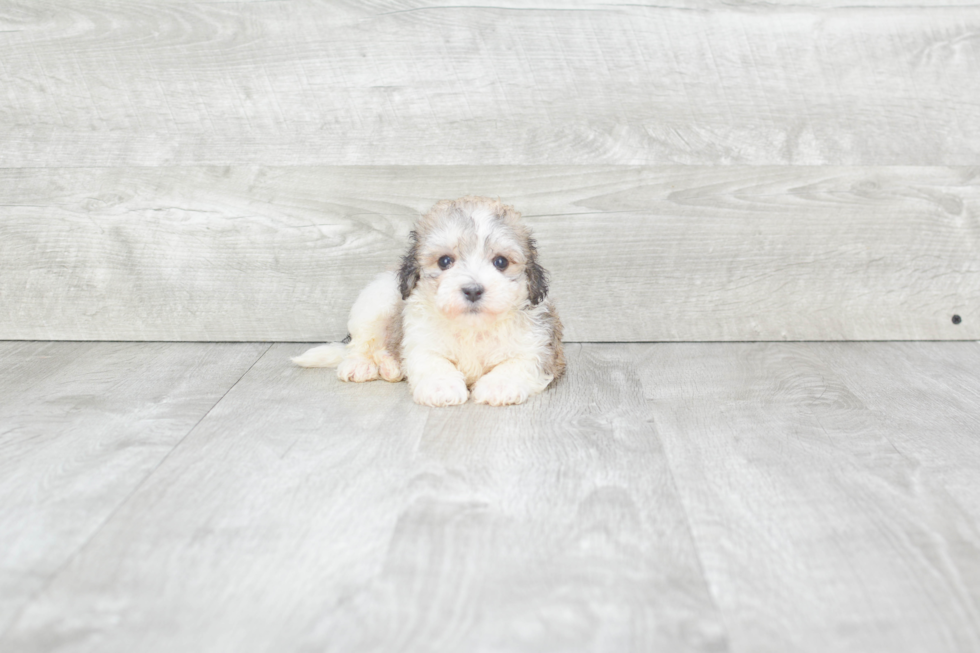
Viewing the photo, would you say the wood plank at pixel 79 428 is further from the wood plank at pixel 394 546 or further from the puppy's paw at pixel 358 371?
the puppy's paw at pixel 358 371

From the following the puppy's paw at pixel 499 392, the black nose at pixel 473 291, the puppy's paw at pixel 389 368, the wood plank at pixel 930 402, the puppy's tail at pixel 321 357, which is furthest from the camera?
the puppy's tail at pixel 321 357

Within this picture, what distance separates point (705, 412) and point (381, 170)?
1.44 metres

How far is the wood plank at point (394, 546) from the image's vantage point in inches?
53.2

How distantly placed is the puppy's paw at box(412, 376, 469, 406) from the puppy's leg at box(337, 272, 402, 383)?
0.78 ft

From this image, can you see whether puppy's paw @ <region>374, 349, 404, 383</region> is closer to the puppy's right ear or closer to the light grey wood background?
the puppy's right ear

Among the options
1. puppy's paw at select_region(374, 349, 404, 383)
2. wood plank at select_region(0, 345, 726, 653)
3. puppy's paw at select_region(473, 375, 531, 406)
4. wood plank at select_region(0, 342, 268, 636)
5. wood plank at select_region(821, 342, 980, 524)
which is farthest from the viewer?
puppy's paw at select_region(374, 349, 404, 383)

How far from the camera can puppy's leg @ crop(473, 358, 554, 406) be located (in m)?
2.45

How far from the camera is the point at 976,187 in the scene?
10.5ft

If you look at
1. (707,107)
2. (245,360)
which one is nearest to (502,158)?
(707,107)

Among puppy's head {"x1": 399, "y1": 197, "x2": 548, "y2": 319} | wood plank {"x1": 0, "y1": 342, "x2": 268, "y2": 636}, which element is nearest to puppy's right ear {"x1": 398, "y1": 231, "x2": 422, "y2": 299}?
puppy's head {"x1": 399, "y1": 197, "x2": 548, "y2": 319}

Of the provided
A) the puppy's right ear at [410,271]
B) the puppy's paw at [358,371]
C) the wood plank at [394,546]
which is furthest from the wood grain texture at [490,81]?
the wood plank at [394,546]

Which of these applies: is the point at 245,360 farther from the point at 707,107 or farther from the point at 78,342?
the point at 707,107

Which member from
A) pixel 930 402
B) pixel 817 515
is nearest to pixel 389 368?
pixel 817 515

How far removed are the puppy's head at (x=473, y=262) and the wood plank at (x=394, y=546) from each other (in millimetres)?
Answer: 317
